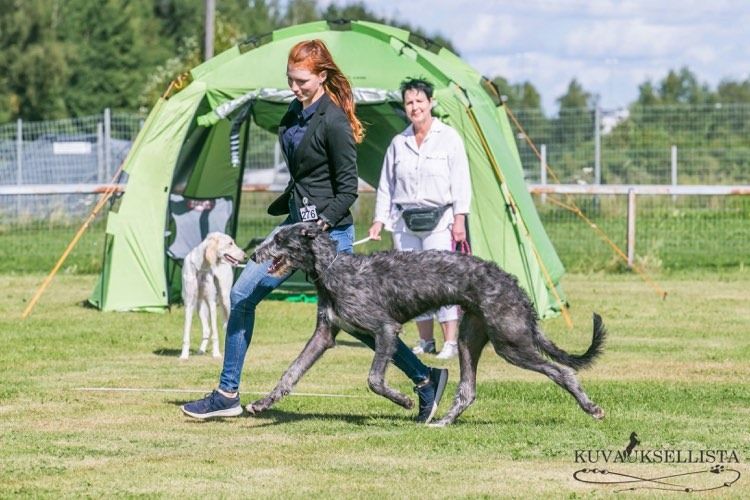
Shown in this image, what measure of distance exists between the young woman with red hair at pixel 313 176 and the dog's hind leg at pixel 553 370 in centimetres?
55

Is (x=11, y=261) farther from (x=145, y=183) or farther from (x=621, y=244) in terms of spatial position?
(x=621, y=244)

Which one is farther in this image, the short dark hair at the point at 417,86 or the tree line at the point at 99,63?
the tree line at the point at 99,63

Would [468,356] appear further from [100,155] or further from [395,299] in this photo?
[100,155]

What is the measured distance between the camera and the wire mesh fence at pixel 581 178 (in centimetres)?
1898

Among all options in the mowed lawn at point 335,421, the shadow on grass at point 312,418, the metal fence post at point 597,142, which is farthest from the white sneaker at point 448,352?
the metal fence post at point 597,142

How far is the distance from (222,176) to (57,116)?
38.6m

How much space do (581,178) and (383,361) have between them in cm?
1799

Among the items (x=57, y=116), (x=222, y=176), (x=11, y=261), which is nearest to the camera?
(x=222, y=176)

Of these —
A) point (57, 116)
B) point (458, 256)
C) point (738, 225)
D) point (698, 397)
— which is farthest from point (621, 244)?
point (57, 116)

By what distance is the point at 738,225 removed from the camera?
19.1 meters

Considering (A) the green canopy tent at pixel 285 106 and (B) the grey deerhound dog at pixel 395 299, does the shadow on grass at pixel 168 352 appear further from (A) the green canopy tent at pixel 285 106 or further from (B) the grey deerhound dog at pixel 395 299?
(B) the grey deerhound dog at pixel 395 299

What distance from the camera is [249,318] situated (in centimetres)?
774

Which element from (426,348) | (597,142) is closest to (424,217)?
(426,348)

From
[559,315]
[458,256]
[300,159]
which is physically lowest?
[559,315]
